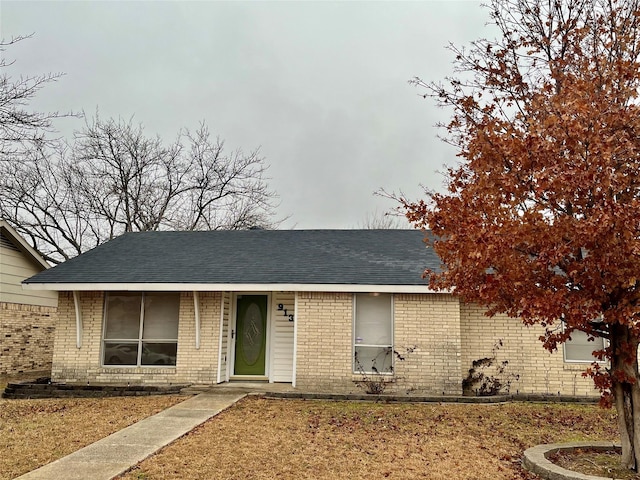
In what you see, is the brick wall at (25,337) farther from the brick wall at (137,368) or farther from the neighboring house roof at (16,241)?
the brick wall at (137,368)

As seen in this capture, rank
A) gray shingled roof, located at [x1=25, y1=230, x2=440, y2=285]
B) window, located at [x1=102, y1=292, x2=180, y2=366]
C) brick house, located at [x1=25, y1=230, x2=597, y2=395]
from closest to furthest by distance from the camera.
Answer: brick house, located at [x1=25, y1=230, x2=597, y2=395] < gray shingled roof, located at [x1=25, y1=230, x2=440, y2=285] < window, located at [x1=102, y1=292, x2=180, y2=366]

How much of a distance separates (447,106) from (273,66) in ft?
44.8

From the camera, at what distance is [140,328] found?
1260cm

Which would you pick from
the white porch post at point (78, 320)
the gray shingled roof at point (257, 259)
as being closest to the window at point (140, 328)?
the white porch post at point (78, 320)

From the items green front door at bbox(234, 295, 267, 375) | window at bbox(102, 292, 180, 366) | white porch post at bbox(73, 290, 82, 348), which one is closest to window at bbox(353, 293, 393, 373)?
green front door at bbox(234, 295, 267, 375)

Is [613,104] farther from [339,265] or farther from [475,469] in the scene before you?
[339,265]

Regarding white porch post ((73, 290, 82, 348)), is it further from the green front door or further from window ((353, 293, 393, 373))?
window ((353, 293, 393, 373))

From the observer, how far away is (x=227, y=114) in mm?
26688

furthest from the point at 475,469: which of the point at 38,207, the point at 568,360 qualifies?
the point at 38,207

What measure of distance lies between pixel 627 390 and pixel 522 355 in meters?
6.03

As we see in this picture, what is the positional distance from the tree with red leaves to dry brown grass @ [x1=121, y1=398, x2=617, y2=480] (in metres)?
1.88

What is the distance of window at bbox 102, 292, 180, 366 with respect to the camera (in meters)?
12.6

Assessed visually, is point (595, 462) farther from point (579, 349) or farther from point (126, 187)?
point (126, 187)

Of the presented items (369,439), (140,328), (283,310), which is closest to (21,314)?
(140,328)
